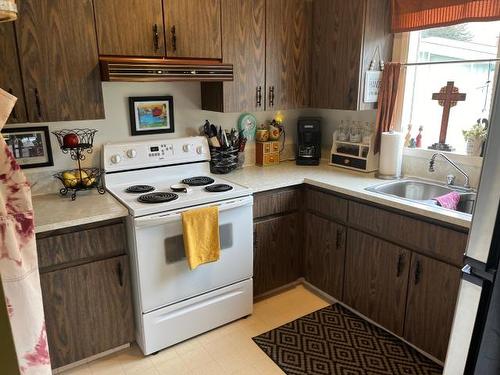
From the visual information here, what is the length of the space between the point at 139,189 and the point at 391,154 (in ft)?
5.40

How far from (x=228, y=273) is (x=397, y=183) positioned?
4.11 ft

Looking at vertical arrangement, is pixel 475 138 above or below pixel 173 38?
below

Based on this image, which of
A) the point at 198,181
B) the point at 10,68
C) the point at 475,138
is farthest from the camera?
the point at 198,181

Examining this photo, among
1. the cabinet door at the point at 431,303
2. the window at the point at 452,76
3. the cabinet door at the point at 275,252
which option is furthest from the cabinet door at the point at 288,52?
the cabinet door at the point at 431,303

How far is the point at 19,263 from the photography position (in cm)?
110

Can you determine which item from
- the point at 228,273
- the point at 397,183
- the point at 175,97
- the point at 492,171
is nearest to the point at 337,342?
the point at 228,273

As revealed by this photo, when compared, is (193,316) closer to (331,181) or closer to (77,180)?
(77,180)

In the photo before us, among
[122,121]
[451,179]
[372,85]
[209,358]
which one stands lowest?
[209,358]

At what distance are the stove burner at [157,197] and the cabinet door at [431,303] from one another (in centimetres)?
137

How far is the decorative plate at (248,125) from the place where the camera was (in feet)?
9.57

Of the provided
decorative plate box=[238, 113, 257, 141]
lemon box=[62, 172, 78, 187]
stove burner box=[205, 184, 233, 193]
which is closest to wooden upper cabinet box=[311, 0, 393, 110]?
decorative plate box=[238, 113, 257, 141]

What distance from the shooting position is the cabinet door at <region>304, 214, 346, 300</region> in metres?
2.51

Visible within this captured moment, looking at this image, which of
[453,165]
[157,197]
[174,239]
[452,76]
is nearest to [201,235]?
[174,239]

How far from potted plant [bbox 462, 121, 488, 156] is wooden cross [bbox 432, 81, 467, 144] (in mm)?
169
